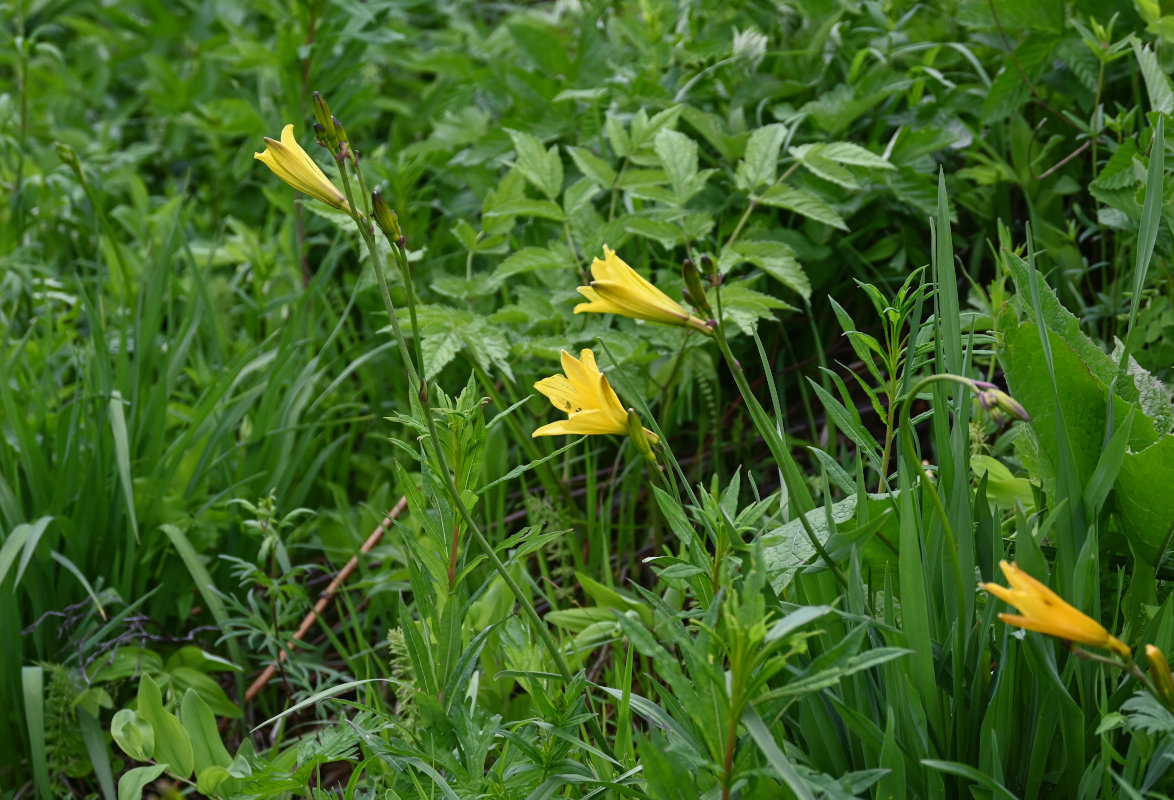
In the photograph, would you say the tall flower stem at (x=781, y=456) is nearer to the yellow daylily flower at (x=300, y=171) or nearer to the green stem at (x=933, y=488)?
the green stem at (x=933, y=488)

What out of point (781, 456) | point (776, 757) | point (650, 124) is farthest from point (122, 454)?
point (776, 757)

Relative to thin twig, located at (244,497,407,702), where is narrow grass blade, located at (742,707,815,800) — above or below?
above

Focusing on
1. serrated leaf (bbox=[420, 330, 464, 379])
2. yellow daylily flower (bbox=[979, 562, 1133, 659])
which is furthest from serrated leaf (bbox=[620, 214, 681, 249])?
yellow daylily flower (bbox=[979, 562, 1133, 659])

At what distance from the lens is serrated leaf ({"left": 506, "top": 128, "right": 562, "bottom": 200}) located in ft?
6.55

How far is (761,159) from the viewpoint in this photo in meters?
1.96

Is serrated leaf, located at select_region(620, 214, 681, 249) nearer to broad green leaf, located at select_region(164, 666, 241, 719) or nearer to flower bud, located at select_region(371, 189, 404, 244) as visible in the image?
flower bud, located at select_region(371, 189, 404, 244)

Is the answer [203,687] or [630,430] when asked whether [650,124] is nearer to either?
[630,430]

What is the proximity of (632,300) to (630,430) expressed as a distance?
0.42ft

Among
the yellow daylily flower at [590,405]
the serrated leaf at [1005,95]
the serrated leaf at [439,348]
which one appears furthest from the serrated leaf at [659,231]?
the yellow daylily flower at [590,405]

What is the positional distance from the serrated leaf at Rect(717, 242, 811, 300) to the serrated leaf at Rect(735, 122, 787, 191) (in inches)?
5.2

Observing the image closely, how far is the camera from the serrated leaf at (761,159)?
1.95 meters

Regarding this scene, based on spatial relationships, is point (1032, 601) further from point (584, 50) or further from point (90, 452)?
point (584, 50)

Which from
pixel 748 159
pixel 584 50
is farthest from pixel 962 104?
pixel 584 50

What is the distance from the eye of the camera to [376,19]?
286 centimetres
